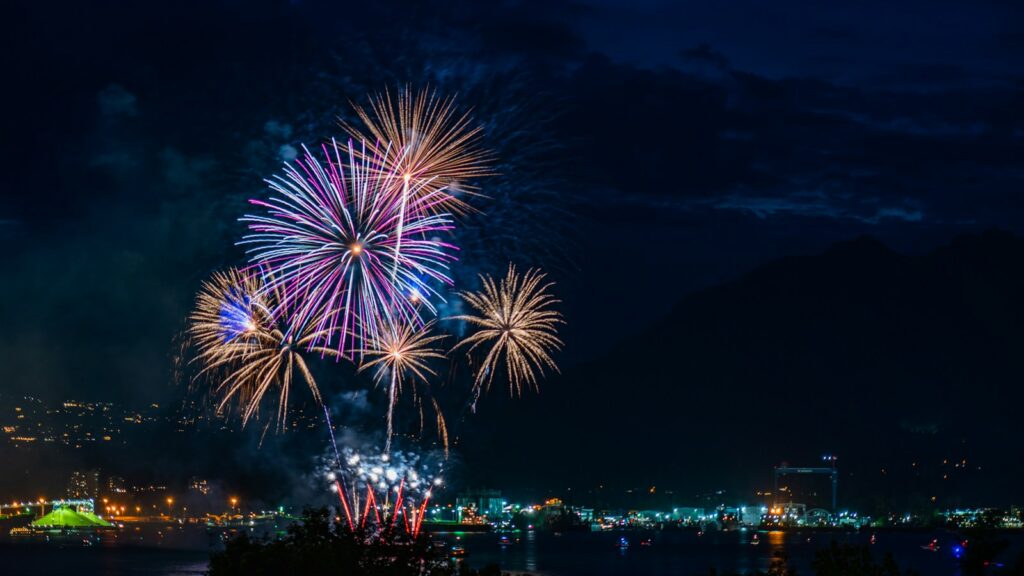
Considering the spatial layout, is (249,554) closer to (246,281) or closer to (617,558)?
(246,281)

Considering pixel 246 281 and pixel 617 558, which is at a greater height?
pixel 246 281

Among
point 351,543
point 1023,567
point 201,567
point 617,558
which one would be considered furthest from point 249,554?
point 617,558

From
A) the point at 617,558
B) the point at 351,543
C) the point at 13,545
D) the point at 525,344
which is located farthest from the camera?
the point at 13,545

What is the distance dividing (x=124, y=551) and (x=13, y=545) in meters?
30.1

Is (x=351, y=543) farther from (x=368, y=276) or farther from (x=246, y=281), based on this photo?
(x=246, y=281)

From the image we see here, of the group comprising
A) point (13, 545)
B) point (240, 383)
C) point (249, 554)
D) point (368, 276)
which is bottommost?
point (13, 545)

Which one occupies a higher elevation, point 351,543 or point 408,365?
point 408,365

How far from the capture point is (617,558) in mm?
177125

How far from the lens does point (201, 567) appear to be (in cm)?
13788

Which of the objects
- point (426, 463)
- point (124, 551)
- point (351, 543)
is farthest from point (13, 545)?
point (351, 543)

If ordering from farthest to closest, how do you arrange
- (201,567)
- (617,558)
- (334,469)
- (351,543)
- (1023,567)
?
1. (617,558)
2. (201,567)
3. (334,469)
4. (351,543)
5. (1023,567)

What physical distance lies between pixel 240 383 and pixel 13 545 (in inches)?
6675

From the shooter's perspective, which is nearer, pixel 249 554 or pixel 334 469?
pixel 249 554

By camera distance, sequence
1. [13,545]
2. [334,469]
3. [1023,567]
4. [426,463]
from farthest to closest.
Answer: [13,545]
[426,463]
[334,469]
[1023,567]
